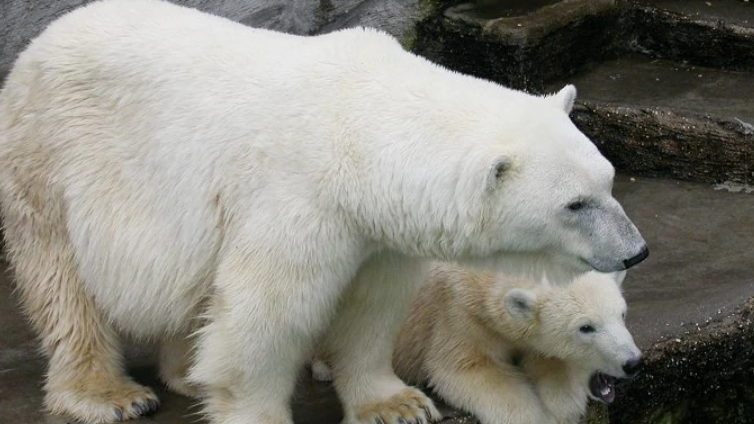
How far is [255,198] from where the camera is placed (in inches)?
147

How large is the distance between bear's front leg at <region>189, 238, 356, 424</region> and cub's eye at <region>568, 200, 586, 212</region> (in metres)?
0.71

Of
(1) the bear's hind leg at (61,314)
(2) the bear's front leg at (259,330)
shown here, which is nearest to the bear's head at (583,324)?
(2) the bear's front leg at (259,330)

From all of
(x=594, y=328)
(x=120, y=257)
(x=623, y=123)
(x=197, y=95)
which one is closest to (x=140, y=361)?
(x=120, y=257)

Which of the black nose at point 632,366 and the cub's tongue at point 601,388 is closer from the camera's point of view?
the black nose at point 632,366

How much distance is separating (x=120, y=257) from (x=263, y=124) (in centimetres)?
74

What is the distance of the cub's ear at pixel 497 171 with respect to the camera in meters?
3.43

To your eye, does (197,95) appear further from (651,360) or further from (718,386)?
(718,386)

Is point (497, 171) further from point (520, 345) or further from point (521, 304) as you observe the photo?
point (520, 345)

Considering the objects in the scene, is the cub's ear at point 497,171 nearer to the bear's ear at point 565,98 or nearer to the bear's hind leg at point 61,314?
the bear's ear at point 565,98

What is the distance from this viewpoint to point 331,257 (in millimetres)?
3693

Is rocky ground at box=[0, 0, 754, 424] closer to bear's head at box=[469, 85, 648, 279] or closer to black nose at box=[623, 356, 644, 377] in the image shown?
black nose at box=[623, 356, 644, 377]

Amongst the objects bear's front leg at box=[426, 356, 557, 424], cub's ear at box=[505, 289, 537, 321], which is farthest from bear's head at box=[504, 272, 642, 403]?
bear's front leg at box=[426, 356, 557, 424]

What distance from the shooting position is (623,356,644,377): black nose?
164 inches

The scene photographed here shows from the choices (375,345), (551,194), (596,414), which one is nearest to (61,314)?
(375,345)
